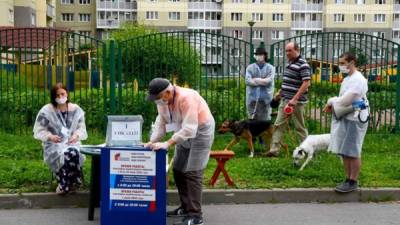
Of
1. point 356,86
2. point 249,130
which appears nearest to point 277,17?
point 249,130

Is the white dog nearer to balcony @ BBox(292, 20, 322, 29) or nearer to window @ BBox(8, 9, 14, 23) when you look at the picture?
window @ BBox(8, 9, 14, 23)

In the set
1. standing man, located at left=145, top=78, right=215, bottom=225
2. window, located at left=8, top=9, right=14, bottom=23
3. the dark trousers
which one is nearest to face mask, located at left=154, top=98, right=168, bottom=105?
standing man, located at left=145, top=78, right=215, bottom=225

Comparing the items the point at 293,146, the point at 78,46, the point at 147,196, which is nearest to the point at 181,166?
the point at 147,196

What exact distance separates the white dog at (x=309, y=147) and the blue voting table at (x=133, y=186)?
11.0 ft

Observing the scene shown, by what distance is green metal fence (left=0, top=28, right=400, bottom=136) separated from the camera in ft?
39.0

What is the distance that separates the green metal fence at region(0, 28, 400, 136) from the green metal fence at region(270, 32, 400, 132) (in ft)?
0.07

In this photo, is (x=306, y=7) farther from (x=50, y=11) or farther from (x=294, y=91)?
(x=294, y=91)

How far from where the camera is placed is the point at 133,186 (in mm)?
6141

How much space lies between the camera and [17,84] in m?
12.6

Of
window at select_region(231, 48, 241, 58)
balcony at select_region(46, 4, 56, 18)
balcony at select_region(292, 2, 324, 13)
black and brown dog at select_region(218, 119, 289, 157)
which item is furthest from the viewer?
balcony at select_region(292, 2, 324, 13)

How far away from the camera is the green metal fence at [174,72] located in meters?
11.9

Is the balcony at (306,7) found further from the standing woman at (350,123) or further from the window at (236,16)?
the standing woman at (350,123)

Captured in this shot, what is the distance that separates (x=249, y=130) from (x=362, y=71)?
359cm

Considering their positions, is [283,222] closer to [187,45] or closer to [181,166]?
[181,166]
